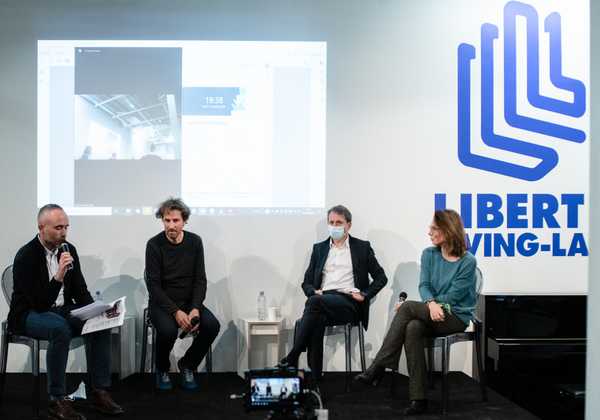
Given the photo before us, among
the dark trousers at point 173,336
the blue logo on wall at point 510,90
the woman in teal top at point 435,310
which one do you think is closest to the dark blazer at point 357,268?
the woman in teal top at point 435,310

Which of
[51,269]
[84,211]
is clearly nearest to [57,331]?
[51,269]

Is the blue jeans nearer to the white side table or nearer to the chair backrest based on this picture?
the chair backrest

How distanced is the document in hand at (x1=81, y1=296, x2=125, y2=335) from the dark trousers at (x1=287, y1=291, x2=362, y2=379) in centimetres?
127

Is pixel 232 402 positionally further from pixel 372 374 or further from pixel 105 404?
pixel 372 374

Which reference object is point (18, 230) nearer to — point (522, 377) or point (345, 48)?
point (345, 48)

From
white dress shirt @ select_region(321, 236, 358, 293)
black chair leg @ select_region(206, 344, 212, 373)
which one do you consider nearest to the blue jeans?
black chair leg @ select_region(206, 344, 212, 373)

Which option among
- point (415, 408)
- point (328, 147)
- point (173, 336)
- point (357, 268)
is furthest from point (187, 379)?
point (328, 147)

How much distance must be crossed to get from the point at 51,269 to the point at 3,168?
61.6 inches

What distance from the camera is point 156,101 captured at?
5.04m

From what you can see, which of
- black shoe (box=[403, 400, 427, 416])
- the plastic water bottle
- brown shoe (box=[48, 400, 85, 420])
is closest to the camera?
brown shoe (box=[48, 400, 85, 420])

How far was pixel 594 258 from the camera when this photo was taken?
6.72 ft

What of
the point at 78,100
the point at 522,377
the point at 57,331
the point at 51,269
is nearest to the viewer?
the point at 57,331

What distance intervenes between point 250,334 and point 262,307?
26 cm

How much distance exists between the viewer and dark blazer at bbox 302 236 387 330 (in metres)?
4.72
